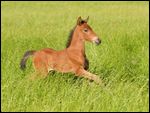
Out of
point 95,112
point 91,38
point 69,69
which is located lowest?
point 95,112

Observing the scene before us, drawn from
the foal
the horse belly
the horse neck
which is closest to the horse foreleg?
the foal

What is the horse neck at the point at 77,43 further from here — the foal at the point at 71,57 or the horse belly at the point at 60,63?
the horse belly at the point at 60,63

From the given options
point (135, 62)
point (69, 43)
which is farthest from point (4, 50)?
point (135, 62)

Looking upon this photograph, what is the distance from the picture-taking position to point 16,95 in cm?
579

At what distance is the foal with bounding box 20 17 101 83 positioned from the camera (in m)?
6.63

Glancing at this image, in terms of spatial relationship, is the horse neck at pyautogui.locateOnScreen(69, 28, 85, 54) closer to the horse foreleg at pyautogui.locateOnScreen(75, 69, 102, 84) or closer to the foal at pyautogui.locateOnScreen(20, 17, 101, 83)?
the foal at pyautogui.locateOnScreen(20, 17, 101, 83)

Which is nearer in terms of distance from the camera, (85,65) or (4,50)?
(85,65)

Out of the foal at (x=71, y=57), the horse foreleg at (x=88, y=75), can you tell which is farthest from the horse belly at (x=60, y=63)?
the horse foreleg at (x=88, y=75)

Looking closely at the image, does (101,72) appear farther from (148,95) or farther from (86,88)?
(148,95)

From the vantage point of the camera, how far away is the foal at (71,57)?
6633 millimetres

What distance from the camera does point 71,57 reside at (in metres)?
6.71

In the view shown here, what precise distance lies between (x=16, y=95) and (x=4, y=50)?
3.30m

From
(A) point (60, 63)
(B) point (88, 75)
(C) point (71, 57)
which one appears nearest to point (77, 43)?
(C) point (71, 57)

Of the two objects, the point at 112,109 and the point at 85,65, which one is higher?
the point at 85,65
